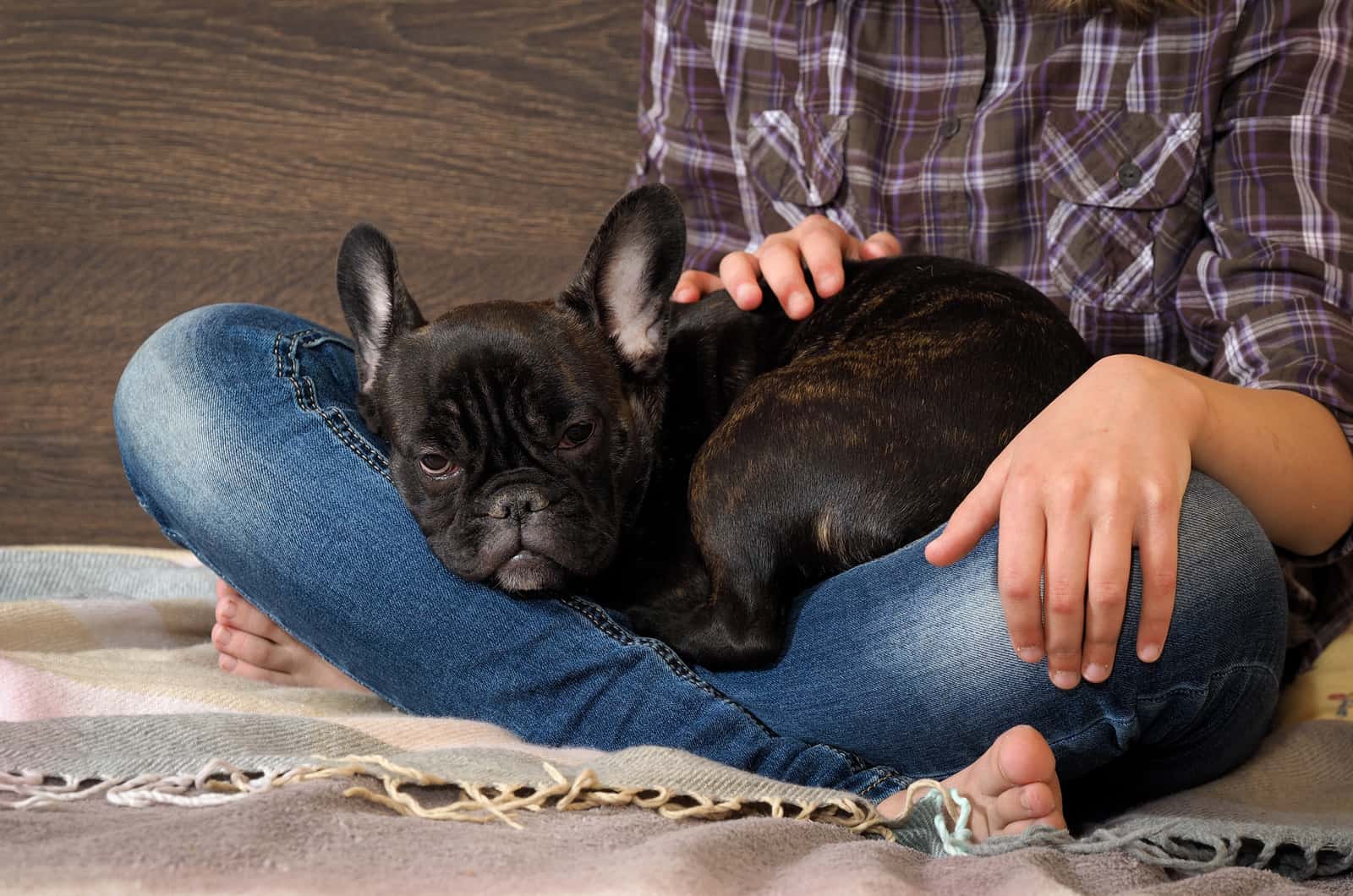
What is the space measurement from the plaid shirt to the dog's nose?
77cm

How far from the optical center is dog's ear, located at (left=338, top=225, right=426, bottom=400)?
130 cm

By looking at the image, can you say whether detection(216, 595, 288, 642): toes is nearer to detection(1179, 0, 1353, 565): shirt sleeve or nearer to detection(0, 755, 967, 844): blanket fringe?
detection(0, 755, 967, 844): blanket fringe

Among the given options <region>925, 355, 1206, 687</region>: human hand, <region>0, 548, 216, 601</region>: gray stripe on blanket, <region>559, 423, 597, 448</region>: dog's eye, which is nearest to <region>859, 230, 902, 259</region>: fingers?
<region>559, 423, 597, 448</region>: dog's eye

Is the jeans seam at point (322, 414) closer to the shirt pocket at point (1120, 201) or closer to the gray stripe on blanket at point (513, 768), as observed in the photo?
the gray stripe on blanket at point (513, 768)

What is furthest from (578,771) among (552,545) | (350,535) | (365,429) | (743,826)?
(365,429)

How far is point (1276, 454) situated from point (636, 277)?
0.71 meters

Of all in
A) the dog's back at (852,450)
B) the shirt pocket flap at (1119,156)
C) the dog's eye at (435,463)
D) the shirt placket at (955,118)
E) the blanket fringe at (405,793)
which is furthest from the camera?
the shirt placket at (955,118)

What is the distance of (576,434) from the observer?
1211 mm

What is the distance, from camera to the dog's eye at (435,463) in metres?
1.19

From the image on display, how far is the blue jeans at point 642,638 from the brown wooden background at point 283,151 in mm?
844

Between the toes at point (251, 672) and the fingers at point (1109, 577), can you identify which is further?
the toes at point (251, 672)

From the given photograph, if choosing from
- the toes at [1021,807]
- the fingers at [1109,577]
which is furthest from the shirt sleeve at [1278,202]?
the toes at [1021,807]

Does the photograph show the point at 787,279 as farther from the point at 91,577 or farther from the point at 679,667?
the point at 91,577

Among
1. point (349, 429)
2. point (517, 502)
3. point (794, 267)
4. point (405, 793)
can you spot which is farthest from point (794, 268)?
point (405, 793)
